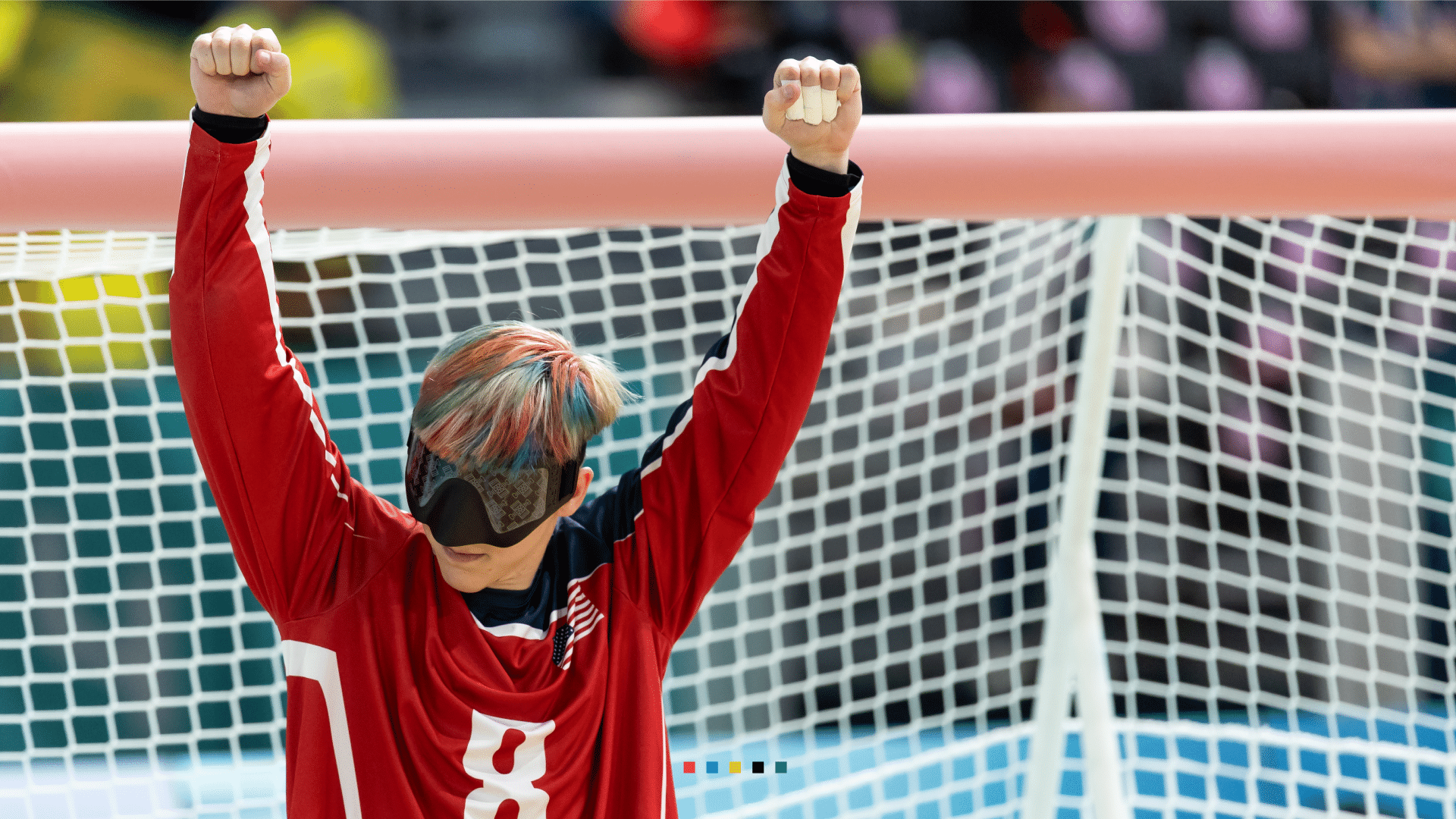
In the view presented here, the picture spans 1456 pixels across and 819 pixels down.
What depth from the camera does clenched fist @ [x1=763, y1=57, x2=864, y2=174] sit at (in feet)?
2.02

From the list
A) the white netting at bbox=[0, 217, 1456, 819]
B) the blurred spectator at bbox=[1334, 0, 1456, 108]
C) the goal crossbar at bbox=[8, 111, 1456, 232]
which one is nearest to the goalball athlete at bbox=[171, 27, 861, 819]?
the white netting at bbox=[0, 217, 1456, 819]

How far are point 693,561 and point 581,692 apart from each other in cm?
10

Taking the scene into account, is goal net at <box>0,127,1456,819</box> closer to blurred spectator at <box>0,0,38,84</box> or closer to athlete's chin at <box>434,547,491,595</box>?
athlete's chin at <box>434,547,491,595</box>

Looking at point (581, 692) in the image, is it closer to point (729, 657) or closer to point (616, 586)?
point (616, 586)

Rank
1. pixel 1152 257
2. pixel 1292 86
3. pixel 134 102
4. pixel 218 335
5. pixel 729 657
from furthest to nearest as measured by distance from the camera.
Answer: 1. pixel 1292 86
2. pixel 134 102
3. pixel 1152 257
4. pixel 729 657
5. pixel 218 335

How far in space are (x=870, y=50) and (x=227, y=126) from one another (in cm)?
261

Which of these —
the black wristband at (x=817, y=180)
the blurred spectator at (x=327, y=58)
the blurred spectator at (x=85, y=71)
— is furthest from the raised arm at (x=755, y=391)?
the blurred spectator at (x=85, y=71)

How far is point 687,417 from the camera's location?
2.25 feet

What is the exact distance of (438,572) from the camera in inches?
26.0

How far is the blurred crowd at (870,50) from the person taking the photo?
2.90 metres

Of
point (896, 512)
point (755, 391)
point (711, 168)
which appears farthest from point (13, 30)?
point (755, 391)

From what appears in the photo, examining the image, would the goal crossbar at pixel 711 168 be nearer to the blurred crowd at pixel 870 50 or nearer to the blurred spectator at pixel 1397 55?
the blurred crowd at pixel 870 50

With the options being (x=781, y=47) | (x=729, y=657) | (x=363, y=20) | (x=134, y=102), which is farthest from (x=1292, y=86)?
(x=134, y=102)

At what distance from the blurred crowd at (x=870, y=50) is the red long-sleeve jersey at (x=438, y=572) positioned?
7.79ft
